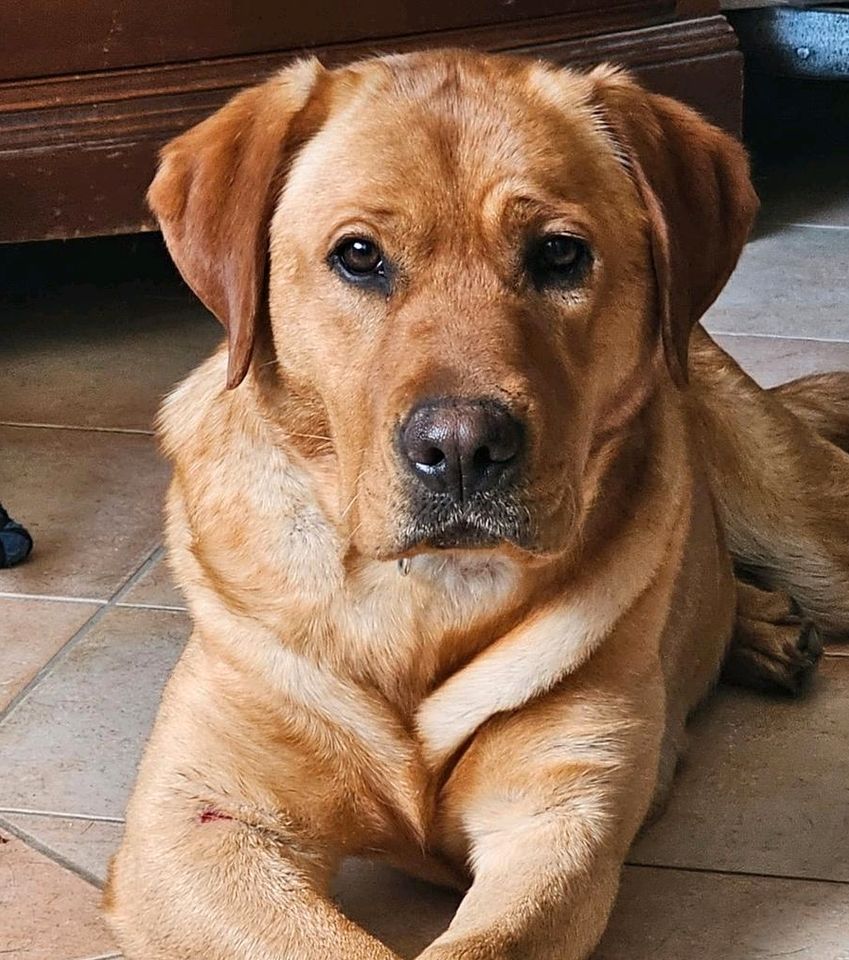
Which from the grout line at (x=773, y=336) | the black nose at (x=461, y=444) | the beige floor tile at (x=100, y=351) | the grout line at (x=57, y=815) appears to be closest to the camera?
the black nose at (x=461, y=444)

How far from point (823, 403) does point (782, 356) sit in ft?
3.03

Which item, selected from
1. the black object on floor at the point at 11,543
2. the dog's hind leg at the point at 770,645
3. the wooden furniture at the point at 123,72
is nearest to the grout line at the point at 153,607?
the black object on floor at the point at 11,543

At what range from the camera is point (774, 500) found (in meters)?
2.90

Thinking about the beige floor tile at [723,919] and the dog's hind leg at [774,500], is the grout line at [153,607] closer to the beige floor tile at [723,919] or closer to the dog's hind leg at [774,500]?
the dog's hind leg at [774,500]

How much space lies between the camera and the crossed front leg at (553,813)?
184cm

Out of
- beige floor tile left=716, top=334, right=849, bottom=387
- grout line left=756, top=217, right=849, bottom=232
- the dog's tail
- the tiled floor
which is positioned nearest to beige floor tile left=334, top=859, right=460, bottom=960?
the tiled floor

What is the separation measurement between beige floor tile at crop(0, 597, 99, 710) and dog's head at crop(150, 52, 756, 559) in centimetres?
87

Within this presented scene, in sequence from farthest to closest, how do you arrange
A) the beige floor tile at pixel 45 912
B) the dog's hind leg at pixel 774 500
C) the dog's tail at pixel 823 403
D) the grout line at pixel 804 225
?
the grout line at pixel 804 225
the dog's tail at pixel 823 403
the dog's hind leg at pixel 774 500
the beige floor tile at pixel 45 912

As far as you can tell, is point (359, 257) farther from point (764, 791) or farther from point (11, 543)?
point (11, 543)

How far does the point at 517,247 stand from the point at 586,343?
14 cm

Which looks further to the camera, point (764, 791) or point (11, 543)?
point (11, 543)

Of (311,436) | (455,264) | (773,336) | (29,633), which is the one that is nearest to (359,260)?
(455,264)

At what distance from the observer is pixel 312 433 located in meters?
2.01

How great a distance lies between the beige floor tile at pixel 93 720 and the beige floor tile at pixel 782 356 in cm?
171
